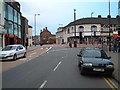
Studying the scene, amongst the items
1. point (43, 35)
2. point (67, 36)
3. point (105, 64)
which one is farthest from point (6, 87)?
point (43, 35)

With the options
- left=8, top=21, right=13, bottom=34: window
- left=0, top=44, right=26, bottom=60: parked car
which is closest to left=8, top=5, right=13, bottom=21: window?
left=8, top=21, right=13, bottom=34: window

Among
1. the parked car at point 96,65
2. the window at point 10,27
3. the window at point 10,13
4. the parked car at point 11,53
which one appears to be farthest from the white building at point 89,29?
the parked car at point 96,65

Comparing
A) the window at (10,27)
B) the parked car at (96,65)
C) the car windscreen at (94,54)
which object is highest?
the window at (10,27)

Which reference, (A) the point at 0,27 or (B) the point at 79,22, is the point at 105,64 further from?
(B) the point at 79,22

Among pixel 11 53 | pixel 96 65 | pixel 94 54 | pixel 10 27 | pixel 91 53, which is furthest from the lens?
pixel 10 27

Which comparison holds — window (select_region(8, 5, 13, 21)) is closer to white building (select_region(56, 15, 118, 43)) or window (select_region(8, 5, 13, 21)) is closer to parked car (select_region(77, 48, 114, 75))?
parked car (select_region(77, 48, 114, 75))

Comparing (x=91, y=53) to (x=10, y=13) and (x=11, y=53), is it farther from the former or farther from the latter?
(x=10, y=13)

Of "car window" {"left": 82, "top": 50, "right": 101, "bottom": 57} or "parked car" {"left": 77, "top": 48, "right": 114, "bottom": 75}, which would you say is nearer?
"parked car" {"left": 77, "top": 48, "right": 114, "bottom": 75}

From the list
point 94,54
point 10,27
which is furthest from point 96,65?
point 10,27

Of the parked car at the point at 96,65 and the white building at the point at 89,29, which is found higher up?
the white building at the point at 89,29

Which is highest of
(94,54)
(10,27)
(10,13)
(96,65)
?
(10,13)

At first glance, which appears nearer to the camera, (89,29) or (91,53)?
(91,53)

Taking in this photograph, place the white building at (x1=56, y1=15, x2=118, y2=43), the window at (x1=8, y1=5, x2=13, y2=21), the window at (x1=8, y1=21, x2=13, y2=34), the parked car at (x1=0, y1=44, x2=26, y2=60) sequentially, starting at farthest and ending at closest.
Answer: the white building at (x1=56, y1=15, x2=118, y2=43) → the window at (x1=8, y1=21, x2=13, y2=34) → the window at (x1=8, y1=5, x2=13, y2=21) → the parked car at (x1=0, y1=44, x2=26, y2=60)

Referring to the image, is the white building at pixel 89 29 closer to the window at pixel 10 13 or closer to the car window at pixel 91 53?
the window at pixel 10 13
